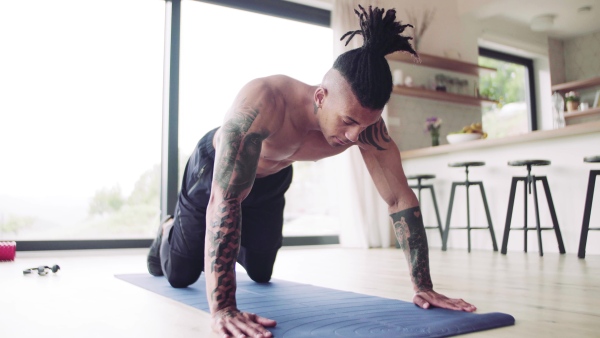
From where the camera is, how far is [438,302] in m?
1.43

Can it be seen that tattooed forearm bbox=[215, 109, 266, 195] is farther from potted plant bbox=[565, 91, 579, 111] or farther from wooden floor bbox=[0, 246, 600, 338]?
potted plant bbox=[565, 91, 579, 111]

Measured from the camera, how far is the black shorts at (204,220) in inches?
72.0

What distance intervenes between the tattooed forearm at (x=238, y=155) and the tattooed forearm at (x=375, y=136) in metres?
0.39

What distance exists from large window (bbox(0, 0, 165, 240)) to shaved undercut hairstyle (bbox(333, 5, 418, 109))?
3.02m

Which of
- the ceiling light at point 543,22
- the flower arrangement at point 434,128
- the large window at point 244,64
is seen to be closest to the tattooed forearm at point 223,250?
the large window at point 244,64

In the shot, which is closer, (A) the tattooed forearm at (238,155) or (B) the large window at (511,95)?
(A) the tattooed forearm at (238,155)

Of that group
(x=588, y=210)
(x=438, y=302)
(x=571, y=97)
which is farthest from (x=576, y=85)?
(x=438, y=302)

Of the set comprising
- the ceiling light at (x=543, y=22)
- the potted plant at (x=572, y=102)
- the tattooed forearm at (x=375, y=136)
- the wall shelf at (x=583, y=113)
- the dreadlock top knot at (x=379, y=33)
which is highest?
the ceiling light at (x=543, y=22)

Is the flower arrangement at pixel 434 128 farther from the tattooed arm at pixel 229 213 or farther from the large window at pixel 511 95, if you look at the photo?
the tattooed arm at pixel 229 213

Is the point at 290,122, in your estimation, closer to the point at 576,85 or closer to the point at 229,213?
the point at 229,213

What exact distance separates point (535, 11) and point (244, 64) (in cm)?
329

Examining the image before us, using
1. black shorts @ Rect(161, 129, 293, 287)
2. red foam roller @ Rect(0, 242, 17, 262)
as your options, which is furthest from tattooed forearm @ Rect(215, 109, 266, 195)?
red foam roller @ Rect(0, 242, 17, 262)

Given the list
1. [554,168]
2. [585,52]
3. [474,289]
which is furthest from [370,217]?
[585,52]

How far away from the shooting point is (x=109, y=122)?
396 centimetres
